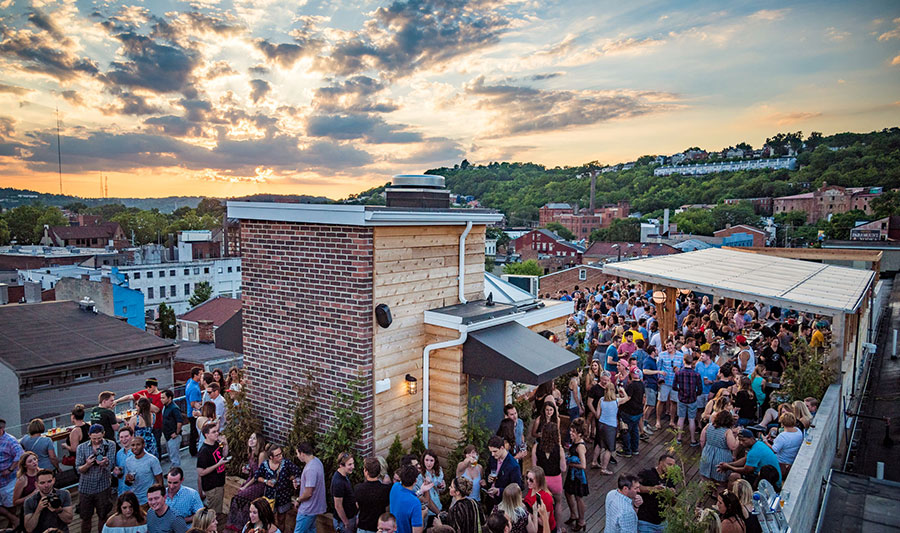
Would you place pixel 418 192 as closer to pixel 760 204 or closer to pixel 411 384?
pixel 411 384

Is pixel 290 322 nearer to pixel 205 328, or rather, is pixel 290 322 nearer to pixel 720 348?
pixel 720 348

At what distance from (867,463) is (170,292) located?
67614mm

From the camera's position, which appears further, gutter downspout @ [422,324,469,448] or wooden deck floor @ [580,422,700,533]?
gutter downspout @ [422,324,469,448]

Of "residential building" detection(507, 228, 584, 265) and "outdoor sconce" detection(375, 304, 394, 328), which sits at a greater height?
"outdoor sconce" detection(375, 304, 394, 328)

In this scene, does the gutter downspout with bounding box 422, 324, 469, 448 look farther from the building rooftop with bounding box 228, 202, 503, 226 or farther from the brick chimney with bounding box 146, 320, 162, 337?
the brick chimney with bounding box 146, 320, 162, 337

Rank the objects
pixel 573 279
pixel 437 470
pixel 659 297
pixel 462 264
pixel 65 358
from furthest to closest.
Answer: pixel 573 279
pixel 65 358
pixel 659 297
pixel 462 264
pixel 437 470

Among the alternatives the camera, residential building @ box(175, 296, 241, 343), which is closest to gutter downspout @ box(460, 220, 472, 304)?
the camera

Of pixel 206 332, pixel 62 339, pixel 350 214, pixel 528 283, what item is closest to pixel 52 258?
pixel 206 332

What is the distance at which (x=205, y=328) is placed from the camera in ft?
124

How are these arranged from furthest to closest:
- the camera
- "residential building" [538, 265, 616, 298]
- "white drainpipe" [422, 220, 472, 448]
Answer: "residential building" [538, 265, 616, 298] → "white drainpipe" [422, 220, 472, 448] → the camera

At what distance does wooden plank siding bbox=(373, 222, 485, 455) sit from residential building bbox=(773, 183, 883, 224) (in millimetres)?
113344

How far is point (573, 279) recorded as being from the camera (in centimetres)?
3912

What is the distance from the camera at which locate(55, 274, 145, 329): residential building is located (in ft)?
129

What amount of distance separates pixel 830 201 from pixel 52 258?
12830 cm
